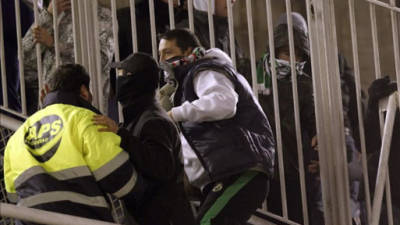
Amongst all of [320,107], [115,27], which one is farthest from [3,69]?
[320,107]

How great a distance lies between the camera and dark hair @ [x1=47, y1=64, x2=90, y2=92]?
4441 millimetres

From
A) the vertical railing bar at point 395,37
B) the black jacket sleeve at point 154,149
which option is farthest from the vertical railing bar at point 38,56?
the vertical railing bar at point 395,37

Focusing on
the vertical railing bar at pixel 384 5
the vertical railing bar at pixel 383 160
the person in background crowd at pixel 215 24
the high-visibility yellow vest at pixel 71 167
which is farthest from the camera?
the vertical railing bar at pixel 384 5

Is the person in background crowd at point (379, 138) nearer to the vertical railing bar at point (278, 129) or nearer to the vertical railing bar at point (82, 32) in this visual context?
the vertical railing bar at point (278, 129)

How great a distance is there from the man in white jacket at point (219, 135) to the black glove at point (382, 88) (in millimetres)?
1243

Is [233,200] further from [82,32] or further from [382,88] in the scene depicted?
[382,88]

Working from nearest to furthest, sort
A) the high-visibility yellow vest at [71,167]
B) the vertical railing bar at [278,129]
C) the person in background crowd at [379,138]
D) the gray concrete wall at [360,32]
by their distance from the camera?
the high-visibility yellow vest at [71,167] → the vertical railing bar at [278,129] → the person in background crowd at [379,138] → the gray concrete wall at [360,32]

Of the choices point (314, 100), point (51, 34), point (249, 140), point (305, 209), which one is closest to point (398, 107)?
point (314, 100)

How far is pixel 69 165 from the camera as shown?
4.19 meters

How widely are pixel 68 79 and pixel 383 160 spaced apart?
1.97 m

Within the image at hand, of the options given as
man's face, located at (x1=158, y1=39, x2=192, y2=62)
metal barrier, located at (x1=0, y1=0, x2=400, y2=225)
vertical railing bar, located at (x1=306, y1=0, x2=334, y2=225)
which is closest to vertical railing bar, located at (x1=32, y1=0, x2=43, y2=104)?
metal barrier, located at (x1=0, y1=0, x2=400, y2=225)

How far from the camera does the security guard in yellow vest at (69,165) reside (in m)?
4.18

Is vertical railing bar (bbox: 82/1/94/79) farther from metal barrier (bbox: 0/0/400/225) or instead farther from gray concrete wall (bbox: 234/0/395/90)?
gray concrete wall (bbox: 234/0/395/90)

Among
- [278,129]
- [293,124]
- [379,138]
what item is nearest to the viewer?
[278,129]
